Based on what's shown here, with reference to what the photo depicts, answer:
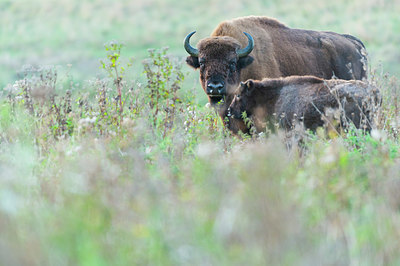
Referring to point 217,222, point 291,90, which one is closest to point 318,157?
point 217,222

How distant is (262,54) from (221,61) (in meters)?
1.20

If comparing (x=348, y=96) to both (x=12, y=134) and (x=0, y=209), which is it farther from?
(x=0, y=209)

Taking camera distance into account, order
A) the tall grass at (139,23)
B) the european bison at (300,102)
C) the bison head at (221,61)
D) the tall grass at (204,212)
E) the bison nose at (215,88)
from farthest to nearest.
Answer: the tall grass at (139,23) < the bison head at (221,61) < the bison nose at (215,88) < the european bison at (300,102) < the tall grass at (204,212)

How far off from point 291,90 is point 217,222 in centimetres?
452

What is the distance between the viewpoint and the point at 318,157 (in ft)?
16.2

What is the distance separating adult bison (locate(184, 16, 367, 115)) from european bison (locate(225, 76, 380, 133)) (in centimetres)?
85

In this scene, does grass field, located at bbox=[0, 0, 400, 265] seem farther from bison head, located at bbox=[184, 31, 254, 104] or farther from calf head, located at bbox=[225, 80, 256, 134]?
bison head, located at bbox=[184, 31, 254, 104]

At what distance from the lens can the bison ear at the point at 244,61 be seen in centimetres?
923

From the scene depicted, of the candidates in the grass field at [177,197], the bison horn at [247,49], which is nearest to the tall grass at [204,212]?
the grass field at [177,197]

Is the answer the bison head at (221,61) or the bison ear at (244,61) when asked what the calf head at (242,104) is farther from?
the bison ear at (244,61)

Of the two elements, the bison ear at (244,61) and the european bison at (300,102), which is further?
the bison ear at (244,61)

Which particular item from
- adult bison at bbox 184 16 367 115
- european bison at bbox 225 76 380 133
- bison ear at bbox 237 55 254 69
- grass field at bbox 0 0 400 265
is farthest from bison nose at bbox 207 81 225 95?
grass field at bbox 0 0 400 265

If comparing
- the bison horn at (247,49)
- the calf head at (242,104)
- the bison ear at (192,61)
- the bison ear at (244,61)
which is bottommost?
the calf head at (242,104)

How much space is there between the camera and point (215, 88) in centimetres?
860
